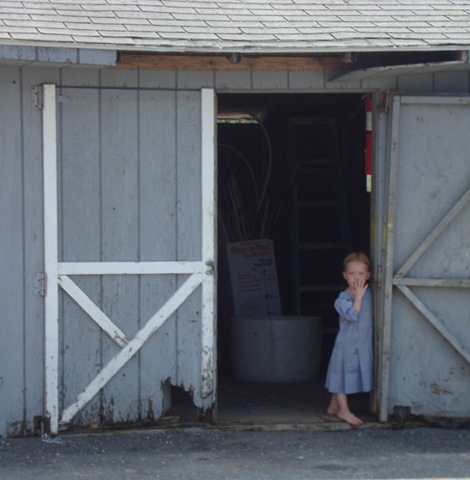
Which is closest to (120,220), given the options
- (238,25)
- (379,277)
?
(238,25)

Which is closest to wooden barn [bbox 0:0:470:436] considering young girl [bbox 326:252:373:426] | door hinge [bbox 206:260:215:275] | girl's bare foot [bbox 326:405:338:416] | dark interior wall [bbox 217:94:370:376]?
door hinge [bbox 206:260:215:275]

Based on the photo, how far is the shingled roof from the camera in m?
6.91

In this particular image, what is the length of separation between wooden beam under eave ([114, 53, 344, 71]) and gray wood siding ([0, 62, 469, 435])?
54 mm

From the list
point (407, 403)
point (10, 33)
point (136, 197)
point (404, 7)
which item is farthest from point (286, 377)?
point (10, 33)

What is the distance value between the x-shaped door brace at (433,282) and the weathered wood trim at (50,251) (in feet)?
7.86

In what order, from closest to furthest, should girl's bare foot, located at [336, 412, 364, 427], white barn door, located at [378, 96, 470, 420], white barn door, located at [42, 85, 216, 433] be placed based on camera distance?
white barn door, located at [42, 85, 216, 433] → white barn door, located at [378, 96, 470, 420] → girl's bare foot, located at [336, 412, 364, 427]

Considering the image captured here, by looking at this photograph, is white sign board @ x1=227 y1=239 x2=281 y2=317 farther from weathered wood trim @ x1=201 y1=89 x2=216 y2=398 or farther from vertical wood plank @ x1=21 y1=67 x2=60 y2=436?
vertical wood plank @ x1=21 y1=67 x2=60 y2=436

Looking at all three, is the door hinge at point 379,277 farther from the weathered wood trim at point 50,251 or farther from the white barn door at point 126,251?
the weathered wood trim at point 50,251

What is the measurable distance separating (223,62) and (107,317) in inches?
76.3

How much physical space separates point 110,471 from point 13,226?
1807mm

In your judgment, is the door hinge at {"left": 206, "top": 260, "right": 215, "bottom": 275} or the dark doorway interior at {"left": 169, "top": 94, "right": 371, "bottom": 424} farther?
the dark doorway interior at {"left": 169, "top": 94, "right": 371, "bottom": 424}

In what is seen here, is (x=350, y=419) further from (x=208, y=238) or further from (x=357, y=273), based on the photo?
(x=208, y=238)

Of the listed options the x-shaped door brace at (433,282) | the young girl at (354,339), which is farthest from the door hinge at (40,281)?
the x-shaped door brace at (433,282)

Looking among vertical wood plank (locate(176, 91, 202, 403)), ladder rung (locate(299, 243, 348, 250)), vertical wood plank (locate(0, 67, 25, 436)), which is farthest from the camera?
ladder rung (locate(299, 243, 348, 250))
